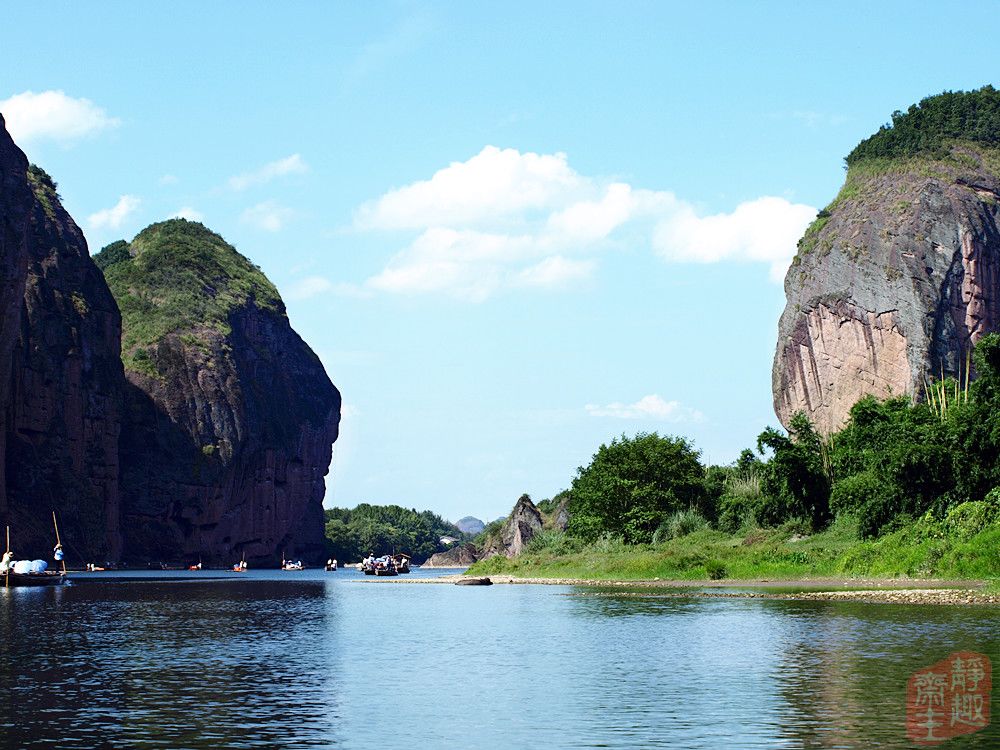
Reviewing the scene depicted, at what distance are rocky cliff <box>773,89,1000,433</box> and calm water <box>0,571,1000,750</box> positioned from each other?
10531cm

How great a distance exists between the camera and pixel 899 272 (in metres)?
155

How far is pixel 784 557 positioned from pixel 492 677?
154 ft

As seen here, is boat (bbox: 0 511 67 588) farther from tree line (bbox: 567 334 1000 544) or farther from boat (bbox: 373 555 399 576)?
tree line (bbox: 567 334 1000 544)

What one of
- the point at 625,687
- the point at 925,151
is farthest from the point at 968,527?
the point at 925,151

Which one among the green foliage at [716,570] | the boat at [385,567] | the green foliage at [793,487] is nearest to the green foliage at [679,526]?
the green foliage at [793,487]

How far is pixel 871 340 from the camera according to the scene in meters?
156

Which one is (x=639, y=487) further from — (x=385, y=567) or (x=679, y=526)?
(x=385, y=567)

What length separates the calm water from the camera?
22.7 m

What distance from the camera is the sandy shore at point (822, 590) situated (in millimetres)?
51406

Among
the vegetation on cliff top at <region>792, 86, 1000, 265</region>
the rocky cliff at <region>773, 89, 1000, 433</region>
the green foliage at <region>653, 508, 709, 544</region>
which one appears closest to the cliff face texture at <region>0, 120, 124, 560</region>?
the green foliage at <region>653, 508, 709, 544</region>

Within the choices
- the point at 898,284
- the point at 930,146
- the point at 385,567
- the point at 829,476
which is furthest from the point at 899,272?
the point at 829,476

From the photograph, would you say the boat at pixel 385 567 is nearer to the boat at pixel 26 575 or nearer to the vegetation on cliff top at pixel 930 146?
the boat at pixel 26 575

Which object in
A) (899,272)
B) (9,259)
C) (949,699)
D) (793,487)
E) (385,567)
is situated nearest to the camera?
(949,699)

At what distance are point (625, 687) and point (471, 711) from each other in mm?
4978
